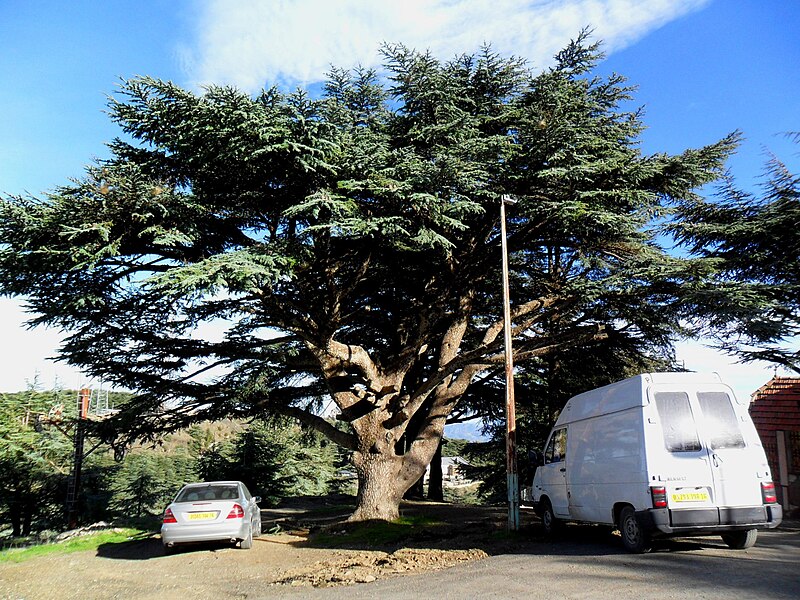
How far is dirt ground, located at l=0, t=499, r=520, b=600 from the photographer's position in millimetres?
9273

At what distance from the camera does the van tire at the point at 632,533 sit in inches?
360

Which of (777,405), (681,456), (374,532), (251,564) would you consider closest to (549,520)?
(374,532)

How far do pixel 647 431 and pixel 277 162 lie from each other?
8.96 meters

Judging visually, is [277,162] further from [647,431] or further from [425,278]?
[647,431]

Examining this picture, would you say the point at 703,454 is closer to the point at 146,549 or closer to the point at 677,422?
the point at 677,422

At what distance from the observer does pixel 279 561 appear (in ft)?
37.9

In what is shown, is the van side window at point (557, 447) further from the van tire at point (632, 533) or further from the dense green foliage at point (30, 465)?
the dense green foliage at point (30, 465)

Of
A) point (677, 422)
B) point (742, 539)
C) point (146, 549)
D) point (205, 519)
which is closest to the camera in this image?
point (677, 422)

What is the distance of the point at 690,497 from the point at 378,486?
30.3 ft

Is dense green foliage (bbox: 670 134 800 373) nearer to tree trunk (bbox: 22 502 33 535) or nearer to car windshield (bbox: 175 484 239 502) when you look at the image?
car windshield (bbox: 175 484 239 502)

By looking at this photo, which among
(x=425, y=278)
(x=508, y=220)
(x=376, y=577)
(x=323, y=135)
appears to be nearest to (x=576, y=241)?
(x=508, y=220)

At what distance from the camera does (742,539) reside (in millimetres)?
9438

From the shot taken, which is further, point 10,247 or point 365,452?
point 365,452

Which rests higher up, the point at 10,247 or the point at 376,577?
the point at 10,247
